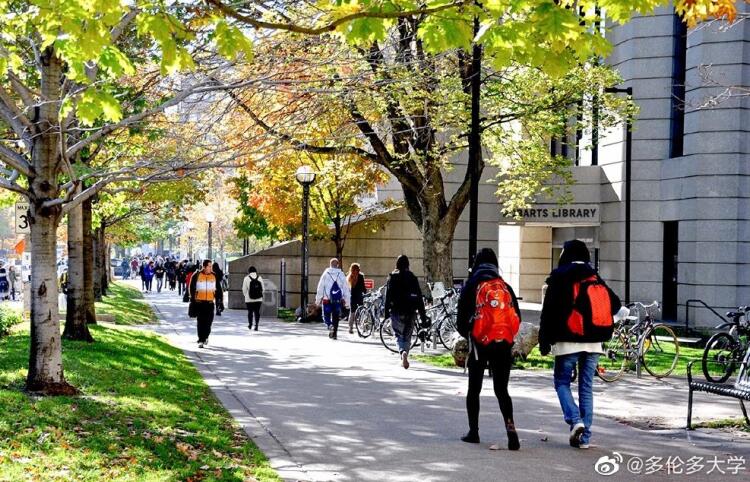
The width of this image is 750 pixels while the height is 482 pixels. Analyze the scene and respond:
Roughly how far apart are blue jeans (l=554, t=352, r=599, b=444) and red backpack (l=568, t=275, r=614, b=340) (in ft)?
0.75

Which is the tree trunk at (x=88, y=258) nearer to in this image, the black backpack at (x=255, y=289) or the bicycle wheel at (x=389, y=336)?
the black backpack at (x=255, y=289)

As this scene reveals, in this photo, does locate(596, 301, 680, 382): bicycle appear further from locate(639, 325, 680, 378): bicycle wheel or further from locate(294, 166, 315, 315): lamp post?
locate(294, 166, 315, 315): lamp post

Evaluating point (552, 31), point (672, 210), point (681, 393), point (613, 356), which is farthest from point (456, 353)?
point (672, 210)

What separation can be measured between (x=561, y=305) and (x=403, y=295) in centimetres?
692

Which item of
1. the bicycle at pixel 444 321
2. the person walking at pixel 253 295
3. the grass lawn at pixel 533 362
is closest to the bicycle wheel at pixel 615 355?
the grass lawn at pixel 533 362

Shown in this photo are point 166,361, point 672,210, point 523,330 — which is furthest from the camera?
point 672,210

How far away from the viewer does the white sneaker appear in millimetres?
8914

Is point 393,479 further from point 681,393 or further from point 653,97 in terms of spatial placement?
point 653,97

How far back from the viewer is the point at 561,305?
895 centimetres

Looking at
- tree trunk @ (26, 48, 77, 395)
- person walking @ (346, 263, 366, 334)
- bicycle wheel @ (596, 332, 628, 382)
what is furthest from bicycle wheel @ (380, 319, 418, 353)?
tree trunk @ (26, 48, 77, 395)

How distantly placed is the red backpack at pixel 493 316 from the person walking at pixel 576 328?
303 mm

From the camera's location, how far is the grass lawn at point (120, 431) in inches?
297

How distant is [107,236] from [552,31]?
5129 cm

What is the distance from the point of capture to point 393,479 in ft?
25.3
